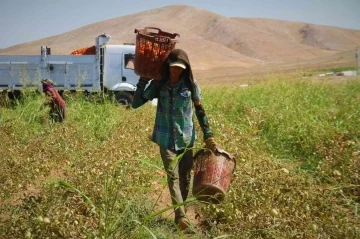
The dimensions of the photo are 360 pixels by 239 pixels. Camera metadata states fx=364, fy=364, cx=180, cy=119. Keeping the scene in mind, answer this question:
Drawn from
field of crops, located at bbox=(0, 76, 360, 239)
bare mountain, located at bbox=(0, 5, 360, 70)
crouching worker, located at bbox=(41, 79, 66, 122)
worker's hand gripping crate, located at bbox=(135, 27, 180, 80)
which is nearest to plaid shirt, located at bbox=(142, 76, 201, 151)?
worker's hand gripping crate, located at bbox=(135, 27, 180, 80)

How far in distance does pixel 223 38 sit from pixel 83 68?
2311 inches

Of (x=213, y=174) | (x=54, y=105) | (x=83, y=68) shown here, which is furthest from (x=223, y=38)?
(x=213, y=174)

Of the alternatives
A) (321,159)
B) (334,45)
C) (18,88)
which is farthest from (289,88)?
(334,45)

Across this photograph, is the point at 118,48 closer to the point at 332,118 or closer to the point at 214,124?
the point at 214,124

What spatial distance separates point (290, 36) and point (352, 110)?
77.2 m

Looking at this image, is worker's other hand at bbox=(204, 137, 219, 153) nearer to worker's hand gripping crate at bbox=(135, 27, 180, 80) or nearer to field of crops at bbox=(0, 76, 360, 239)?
field of crops at bbox=(0, 76, 360, 239)

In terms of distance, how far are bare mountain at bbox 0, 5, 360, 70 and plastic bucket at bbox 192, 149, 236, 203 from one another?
42.1 metres

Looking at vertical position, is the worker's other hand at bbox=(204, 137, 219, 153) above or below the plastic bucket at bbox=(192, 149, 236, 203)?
above

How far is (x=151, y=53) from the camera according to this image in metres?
3.33

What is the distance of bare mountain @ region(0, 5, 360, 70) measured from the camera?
55.6 meters

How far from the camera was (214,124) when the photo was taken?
6.06 metres

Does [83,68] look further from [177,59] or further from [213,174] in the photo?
[213,174]

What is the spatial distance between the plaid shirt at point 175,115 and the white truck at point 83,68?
8463 mm

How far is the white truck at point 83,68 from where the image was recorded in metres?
11.9
